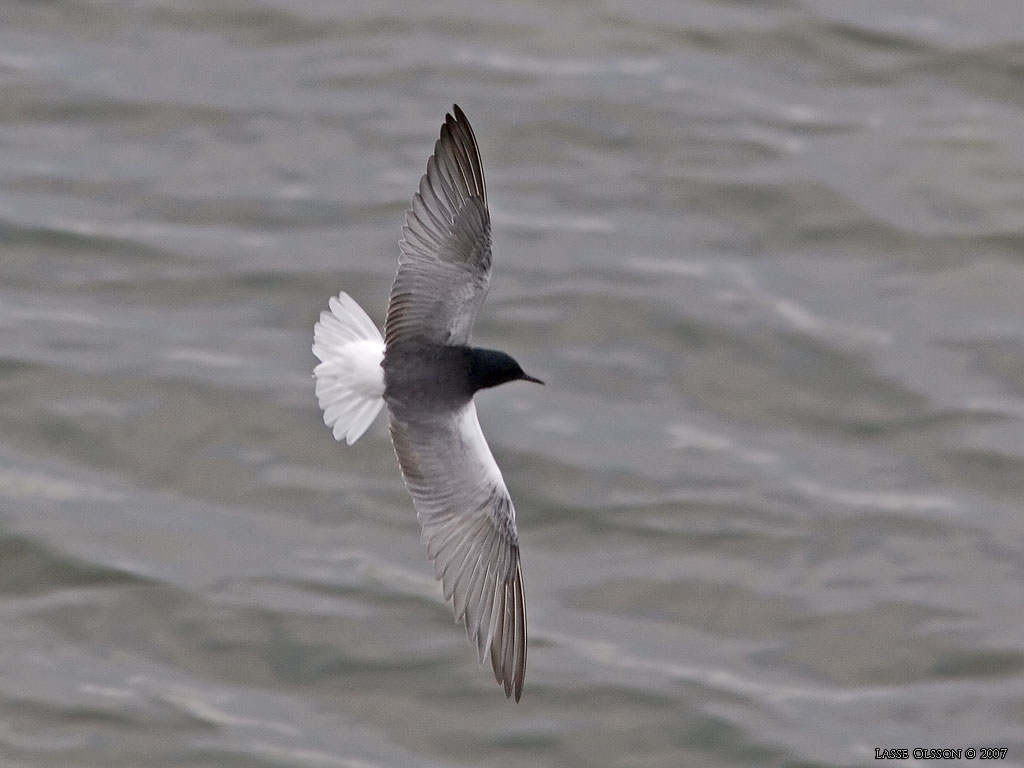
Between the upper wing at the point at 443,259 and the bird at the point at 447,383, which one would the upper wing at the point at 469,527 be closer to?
the bird at the point at 447,383

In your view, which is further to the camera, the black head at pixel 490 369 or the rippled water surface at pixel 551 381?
the rippled water surface at pixel 551 381

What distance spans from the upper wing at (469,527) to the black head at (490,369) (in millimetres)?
156

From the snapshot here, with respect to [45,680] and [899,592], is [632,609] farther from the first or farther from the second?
[45,680]

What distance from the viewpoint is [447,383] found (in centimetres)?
557

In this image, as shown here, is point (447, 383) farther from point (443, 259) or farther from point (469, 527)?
point (469, 527)

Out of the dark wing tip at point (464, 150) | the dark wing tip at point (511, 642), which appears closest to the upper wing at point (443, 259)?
the dark wing tip at point (464, 150)

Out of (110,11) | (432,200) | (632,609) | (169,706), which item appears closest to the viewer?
(432,200)

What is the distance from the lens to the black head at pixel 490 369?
5.55 metres

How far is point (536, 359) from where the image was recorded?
8742mm

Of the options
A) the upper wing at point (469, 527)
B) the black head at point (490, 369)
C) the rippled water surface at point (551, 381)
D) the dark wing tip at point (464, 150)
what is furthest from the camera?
the rippled water surface at point (551, 381)

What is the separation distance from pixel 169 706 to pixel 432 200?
258cm

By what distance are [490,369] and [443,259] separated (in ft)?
1.21

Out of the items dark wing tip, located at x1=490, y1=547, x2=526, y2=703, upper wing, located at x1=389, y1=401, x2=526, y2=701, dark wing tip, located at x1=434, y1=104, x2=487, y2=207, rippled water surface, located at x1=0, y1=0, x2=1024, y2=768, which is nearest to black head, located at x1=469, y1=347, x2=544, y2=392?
upper wing, located at x1=389, y1=401, x2=526, y2=701

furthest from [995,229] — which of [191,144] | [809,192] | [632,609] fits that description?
[191,144]
